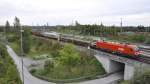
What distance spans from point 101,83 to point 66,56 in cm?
761

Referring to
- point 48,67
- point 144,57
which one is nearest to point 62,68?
point 48,67

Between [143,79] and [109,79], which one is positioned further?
[109,79]

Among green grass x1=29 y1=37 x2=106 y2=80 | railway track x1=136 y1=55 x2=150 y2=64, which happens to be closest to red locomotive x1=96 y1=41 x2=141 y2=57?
railway track x1=136 y1=55 x2=150 y2=64

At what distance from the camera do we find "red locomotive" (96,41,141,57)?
31.3 metres

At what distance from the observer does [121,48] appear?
33.7m

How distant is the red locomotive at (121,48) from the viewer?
31.3 meters

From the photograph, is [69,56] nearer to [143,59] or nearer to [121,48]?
[121,48]

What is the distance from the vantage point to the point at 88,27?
85.9 meters

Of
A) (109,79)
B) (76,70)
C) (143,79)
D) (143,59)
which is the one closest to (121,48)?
(143,59)

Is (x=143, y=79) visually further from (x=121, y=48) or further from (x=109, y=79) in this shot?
(x=121, y=48)

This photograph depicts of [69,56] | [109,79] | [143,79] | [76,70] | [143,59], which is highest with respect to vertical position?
[69,56]

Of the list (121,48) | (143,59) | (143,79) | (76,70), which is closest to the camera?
(143,79)

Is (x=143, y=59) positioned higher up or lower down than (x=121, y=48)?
lower down

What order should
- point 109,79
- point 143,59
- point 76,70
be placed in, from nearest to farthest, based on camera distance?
A: point 109,79 → point 143,59 → point 76,70
